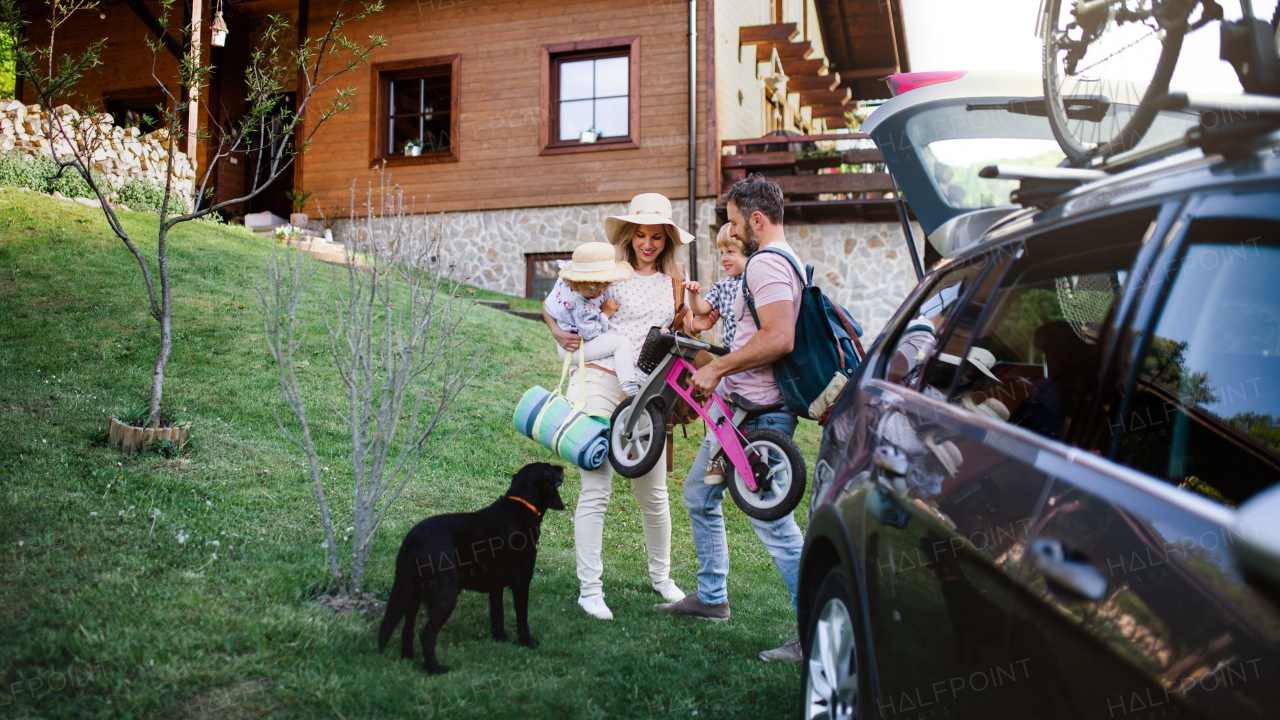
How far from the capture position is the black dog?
332cm

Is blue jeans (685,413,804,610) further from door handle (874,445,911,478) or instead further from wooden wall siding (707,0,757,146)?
wooden wall siding (707,0,757,146)

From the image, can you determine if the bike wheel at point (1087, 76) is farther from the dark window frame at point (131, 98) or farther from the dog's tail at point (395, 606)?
the dark window frame at point (131, 98)

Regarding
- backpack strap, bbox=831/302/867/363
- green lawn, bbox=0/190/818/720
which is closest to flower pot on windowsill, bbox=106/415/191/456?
green lawn, bbox=0/190/818/720

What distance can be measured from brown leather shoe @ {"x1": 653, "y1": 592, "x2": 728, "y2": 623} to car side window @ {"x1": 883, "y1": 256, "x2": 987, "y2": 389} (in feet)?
6.81

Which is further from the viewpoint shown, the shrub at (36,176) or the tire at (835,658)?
the shrub at (36,176)

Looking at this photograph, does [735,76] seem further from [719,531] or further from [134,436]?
[719,531]

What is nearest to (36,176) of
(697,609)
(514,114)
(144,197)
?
(144,197)

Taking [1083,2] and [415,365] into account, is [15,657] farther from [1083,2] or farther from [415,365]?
[1083,2]

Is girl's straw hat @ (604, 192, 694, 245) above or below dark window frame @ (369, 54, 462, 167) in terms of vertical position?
below

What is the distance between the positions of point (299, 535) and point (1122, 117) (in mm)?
4500

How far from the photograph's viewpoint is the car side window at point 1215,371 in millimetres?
1467

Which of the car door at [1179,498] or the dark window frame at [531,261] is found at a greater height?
the dark window frame at [531,261]

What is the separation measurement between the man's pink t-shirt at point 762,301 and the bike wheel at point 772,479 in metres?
0.21

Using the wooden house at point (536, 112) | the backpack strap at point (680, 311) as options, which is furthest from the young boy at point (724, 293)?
the wooden house at point (536, 112)
